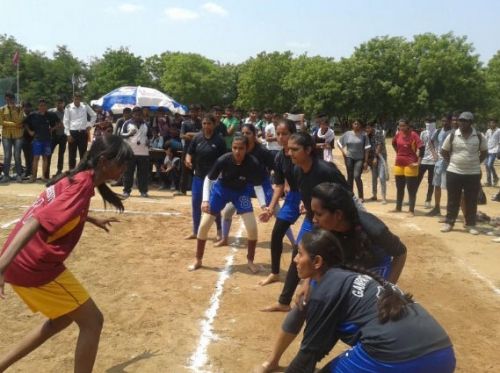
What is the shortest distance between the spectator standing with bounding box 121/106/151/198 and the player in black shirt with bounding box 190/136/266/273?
5375 millimetres

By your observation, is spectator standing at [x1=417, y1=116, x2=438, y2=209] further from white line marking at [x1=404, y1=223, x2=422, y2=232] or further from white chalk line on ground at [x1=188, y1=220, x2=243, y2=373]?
white chalk line on ground at [x1=188, y1=220, x2=243, y2=373]

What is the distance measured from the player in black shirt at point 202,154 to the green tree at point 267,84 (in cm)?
6205

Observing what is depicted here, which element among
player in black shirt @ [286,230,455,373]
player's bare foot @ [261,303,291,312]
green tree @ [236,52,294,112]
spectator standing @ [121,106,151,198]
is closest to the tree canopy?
green tree @ [236,52,294,112]

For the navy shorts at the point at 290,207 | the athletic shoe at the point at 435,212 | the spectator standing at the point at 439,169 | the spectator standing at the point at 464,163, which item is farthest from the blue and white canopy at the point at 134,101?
the navy shorts at the point at 290,207

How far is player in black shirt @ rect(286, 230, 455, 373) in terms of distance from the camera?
95.7 inches

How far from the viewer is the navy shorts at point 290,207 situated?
553cm

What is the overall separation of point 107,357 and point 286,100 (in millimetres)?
67028

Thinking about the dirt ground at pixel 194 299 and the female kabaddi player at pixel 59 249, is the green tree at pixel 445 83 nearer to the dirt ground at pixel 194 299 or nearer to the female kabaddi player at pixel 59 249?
the dirt ground at pixel 194 299

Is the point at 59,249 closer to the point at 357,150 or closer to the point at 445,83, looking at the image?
the point at 357,150

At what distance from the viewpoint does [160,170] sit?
13086mm

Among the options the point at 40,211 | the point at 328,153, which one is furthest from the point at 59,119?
the point at 40,211

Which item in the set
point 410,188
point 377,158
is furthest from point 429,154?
point 377,158

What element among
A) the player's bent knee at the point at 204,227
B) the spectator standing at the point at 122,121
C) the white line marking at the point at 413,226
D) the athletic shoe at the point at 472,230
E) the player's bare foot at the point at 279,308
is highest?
the spectator standing at the point at 122,121

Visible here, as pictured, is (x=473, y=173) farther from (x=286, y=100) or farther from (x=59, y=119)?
(x=286, y=100)
